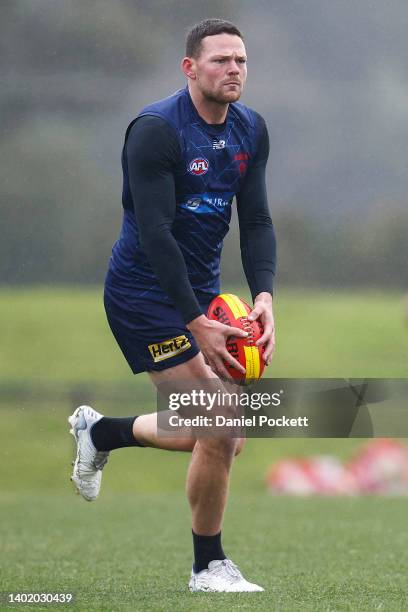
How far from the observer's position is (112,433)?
5719mm

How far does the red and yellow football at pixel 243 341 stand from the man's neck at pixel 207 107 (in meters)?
0.82

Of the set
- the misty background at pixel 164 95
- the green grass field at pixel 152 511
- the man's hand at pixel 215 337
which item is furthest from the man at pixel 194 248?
the misty background at pixel 164 95

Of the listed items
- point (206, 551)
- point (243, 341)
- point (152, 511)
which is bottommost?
point (206, 551)

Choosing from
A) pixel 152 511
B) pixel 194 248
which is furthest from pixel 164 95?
pixel 194 248

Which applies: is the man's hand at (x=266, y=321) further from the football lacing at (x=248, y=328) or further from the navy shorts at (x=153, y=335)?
the navy shorts at (x=153, y=335)

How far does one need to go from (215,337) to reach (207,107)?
41.3 inches

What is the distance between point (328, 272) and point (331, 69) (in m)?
7.74

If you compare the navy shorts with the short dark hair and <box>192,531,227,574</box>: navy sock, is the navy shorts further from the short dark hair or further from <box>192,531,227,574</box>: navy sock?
the short dark hair

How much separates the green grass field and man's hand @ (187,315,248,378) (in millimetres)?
987

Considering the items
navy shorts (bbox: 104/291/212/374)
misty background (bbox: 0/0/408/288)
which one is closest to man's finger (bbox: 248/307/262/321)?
navy shorts (bbox: 104/291/212/374)

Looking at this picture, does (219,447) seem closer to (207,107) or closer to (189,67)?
(207,107)

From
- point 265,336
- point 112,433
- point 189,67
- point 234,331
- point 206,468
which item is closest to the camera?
point 234,331

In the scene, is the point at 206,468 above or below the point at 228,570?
above

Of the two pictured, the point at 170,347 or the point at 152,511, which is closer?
the point at 170,347
